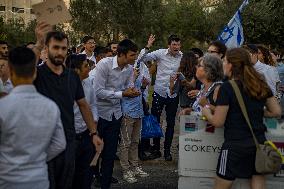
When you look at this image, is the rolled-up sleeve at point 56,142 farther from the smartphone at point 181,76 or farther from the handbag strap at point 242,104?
the smartphone at point 181,76

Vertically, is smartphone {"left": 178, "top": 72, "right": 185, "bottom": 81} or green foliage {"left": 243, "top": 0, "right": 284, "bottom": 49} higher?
green foliage {"left": 243, "top": 0, "right": 284, "bottom": 49}

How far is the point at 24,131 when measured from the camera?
11.0ft

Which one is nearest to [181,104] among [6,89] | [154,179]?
[154,179]

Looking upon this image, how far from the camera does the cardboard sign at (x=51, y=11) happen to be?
6.20 m

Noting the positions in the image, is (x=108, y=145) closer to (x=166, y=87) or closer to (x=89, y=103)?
(x=89, y=103)

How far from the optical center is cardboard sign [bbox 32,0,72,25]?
6.20m

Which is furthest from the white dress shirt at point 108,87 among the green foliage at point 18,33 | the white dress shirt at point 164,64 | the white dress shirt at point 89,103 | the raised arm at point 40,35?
the green foliage at point 18,33

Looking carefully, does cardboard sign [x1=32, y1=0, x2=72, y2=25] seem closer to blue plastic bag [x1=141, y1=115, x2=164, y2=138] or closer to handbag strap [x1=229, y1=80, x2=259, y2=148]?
handbag strap [x1=229, y1=80, x2=259, y2=148]

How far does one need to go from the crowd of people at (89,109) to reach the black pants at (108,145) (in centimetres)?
1

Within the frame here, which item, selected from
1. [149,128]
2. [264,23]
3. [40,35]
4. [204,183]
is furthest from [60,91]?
[264,23]

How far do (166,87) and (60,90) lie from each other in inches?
175

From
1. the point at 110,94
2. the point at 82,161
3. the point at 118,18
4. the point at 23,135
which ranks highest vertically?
the point at 118,18

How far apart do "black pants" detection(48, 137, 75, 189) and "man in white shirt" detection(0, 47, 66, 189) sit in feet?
2.99

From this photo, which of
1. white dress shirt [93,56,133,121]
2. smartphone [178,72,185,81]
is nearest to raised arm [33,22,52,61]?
white dress shirt [93,56,133,121]
